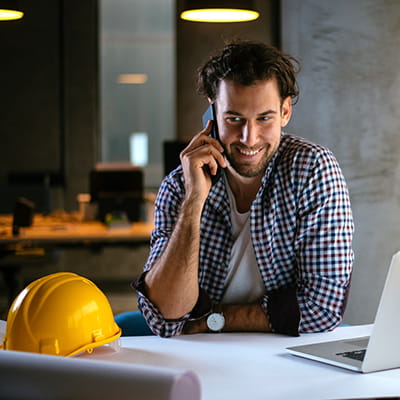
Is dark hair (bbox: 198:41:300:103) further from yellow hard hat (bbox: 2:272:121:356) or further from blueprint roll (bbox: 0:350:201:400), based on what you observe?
blueprint roll (bbox: 0:350:201:400)

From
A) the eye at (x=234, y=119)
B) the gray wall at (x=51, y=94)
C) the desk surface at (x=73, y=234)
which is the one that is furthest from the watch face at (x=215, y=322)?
the gray wall at (x=51, y=94)

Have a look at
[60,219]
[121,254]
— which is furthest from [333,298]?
[121,254]

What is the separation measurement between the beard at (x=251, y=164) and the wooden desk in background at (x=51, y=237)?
294 cm

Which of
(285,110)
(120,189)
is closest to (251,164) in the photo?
(285,110)

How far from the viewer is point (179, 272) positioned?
239cm

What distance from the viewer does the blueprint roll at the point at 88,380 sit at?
3.34 feet

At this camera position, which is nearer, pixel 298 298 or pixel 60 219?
pixel 298 298

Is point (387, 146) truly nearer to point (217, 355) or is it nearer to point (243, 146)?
point (243, 146)

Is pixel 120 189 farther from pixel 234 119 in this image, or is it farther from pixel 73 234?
pixel 234 119

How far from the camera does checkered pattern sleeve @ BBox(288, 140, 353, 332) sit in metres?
2.27

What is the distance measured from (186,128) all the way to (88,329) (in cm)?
442

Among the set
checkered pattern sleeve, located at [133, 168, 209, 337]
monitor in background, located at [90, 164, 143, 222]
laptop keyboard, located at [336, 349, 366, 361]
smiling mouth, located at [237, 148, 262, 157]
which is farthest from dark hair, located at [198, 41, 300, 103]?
monitor in background, located at [90, 164, 143, 222]

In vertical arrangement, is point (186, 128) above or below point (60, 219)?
above

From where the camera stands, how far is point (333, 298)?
7.54ft
